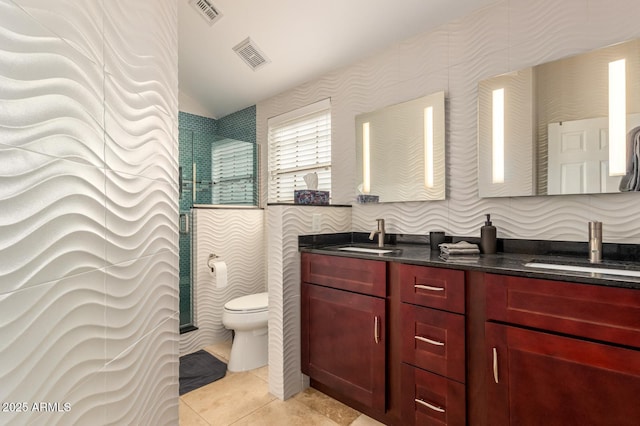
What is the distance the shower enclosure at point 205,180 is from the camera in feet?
8.73

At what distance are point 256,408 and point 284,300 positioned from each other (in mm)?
646

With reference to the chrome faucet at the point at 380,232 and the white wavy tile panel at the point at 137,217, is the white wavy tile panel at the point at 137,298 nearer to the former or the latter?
the white wavy tile panel at the point at 137,217

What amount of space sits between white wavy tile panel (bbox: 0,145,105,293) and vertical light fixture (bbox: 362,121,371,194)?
1830 mm

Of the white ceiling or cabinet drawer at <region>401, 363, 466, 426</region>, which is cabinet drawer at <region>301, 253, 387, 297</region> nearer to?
cabinet drawer at <region>401, 363, 466, 426</region>

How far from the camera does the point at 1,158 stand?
509 mm

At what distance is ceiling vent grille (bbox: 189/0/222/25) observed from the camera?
2166mm

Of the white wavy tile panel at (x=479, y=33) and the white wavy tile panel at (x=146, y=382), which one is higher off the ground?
the white wavy tile panel at (x=479, y=33)

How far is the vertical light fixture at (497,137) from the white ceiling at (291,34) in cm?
59

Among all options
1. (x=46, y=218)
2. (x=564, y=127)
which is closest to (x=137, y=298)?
(x=46, y=218)

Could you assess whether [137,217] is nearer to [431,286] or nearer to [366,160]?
[431,286]

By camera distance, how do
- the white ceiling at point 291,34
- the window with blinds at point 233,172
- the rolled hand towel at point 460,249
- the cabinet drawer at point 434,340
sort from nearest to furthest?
the cabinet drawer at point 434,340 < the rolled hand towel at point 460,249 < the white ceiling at point 291,34 < the window with blinds at point 233,172

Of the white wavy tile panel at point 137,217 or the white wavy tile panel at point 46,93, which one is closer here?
the white wavy tile panel at point 46,93

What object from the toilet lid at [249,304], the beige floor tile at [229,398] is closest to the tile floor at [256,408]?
the beige floor tile at [229,398]

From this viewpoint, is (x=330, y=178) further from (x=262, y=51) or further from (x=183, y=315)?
(x=183, y=315)
